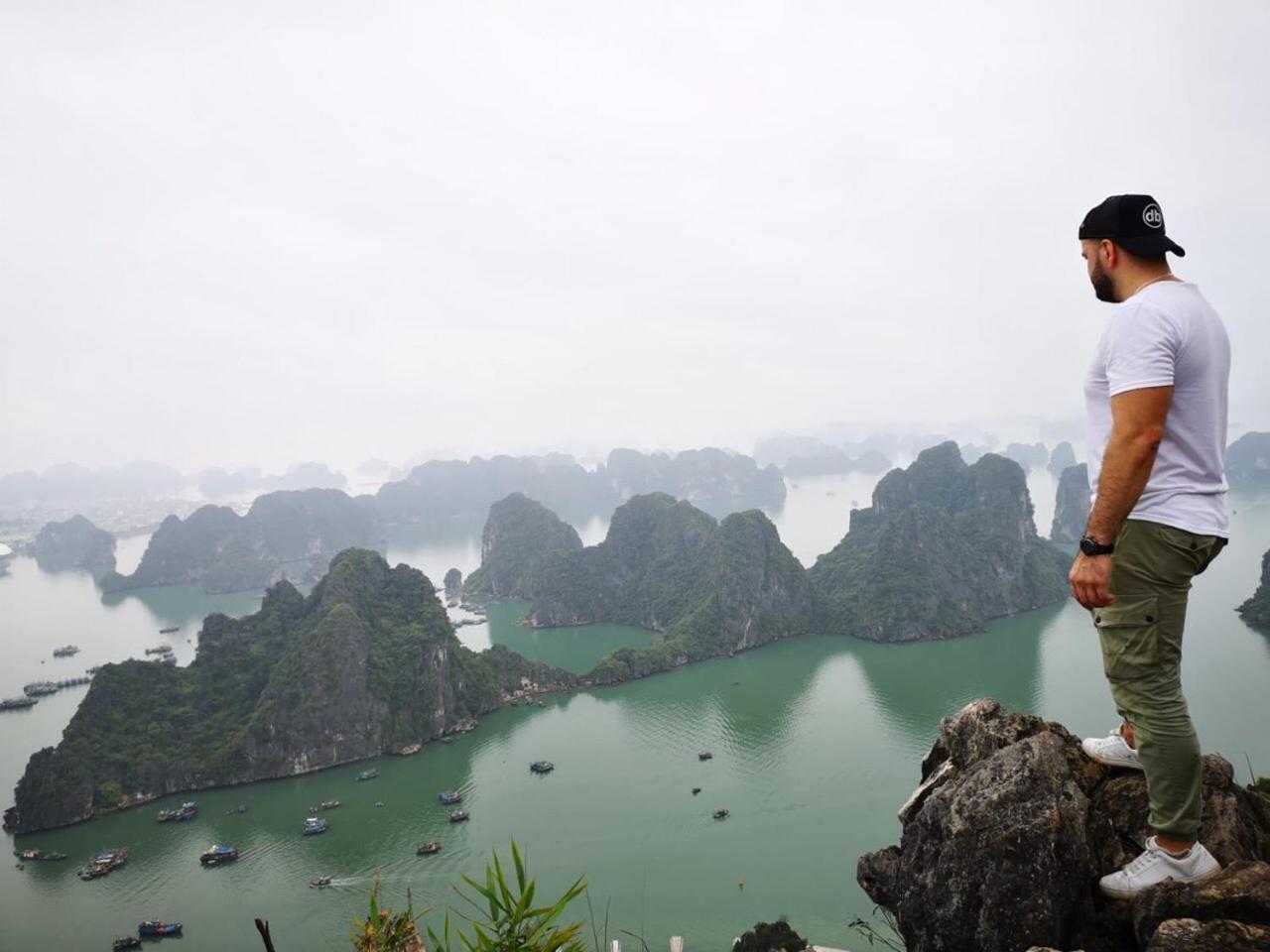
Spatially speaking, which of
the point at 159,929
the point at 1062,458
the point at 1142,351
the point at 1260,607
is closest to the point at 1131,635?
the point at 1142,351

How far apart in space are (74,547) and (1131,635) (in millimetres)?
129100

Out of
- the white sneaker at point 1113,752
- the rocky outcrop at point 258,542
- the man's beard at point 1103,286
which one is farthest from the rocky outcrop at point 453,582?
the man's beard at point 1103,286

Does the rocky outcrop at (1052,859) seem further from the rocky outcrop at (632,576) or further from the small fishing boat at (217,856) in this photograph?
the rocky outcrop at (632,576)

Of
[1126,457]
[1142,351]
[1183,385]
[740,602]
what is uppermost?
[1142,351]

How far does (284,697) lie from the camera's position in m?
30.4

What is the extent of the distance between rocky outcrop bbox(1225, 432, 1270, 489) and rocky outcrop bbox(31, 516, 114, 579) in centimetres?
15644

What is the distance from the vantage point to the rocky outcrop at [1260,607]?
121 feet

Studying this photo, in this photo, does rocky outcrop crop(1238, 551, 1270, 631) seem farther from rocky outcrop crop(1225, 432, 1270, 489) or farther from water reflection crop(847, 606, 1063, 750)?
rocky outcrop crop(1225, 432, 1270, 489)

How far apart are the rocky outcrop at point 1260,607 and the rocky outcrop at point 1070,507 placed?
26098 millimetres

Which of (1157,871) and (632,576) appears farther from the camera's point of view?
(632,576)

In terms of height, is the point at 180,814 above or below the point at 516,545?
below

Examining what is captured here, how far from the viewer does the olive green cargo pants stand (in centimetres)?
201

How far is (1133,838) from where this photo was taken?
2479 mm

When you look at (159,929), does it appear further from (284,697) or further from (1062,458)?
(1062,458)
